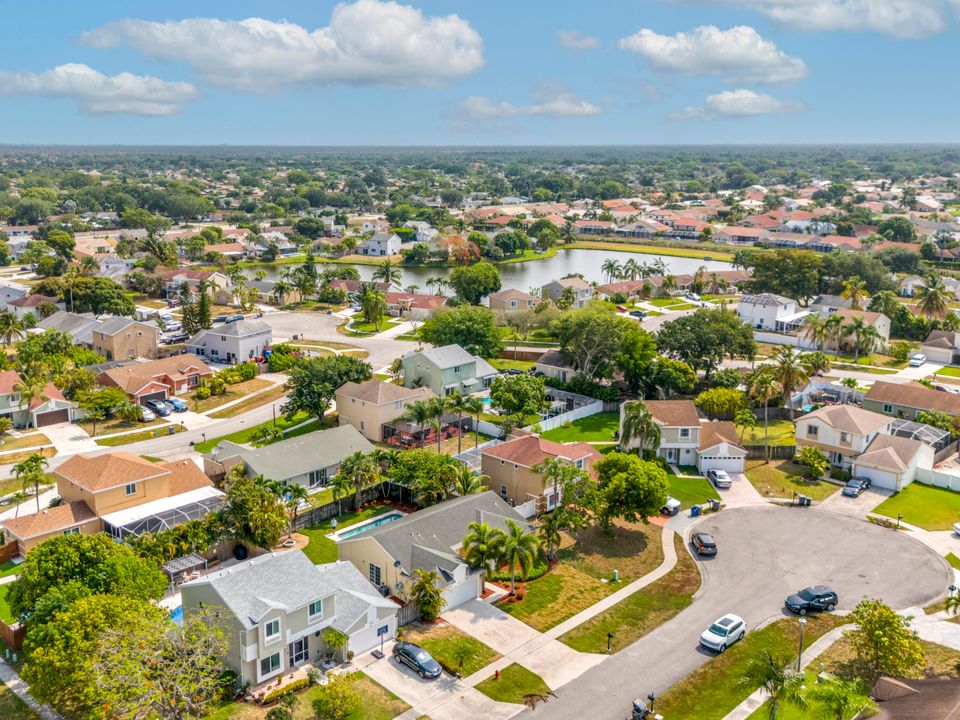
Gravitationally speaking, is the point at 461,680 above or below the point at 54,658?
below

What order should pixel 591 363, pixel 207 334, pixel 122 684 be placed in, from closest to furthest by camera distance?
1. pixel 122 684
2. pixel 591 363
3. pixel 207 334

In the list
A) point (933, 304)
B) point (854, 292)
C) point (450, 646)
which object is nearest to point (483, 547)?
point (450, 646)

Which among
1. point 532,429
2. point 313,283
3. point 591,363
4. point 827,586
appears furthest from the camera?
point 313,283

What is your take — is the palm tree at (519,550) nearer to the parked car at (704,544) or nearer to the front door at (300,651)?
the front door at (300,651)

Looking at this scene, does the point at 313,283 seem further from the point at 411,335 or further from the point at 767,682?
the point at 767,682

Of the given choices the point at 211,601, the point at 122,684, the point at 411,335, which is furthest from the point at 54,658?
the point at 411,335

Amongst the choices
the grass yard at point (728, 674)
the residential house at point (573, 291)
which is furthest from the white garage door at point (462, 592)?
the residential house at point (573, 291)

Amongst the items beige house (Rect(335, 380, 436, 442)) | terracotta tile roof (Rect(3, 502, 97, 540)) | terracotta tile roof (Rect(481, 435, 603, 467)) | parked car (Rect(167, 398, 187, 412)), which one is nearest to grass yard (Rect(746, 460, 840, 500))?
terracotta tile roof (Rect(481, 435, 603, 467))

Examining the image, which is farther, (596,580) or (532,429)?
(532,429)
